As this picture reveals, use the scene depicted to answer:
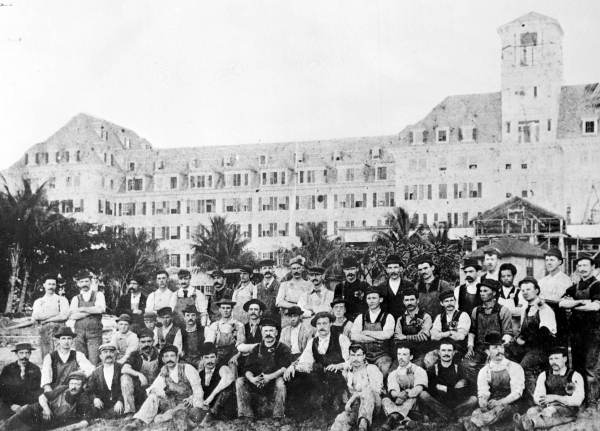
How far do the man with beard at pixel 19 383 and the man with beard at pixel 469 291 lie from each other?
12.1 ft

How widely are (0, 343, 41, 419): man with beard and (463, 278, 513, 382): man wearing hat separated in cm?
371

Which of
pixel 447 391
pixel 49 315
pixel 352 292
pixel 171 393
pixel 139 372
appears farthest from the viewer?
pixel 49 315

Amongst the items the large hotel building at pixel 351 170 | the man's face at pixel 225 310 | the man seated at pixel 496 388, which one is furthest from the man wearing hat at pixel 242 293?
the man seated at pixel 496 388

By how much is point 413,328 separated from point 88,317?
118 inches

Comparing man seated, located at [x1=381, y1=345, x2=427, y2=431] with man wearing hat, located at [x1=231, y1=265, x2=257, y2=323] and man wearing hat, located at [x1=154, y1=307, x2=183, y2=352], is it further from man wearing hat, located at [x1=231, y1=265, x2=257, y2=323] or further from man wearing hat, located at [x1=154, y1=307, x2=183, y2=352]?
man wearing hat, located at [x1=154, y1=307, x2=183, y2=352]

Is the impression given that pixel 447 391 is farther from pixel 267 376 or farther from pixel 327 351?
pixel 267 376

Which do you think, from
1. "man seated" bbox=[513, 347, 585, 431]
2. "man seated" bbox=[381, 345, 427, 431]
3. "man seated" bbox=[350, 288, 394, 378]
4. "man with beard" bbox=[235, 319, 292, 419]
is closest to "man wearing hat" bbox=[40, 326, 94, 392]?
"man with beard" bbox=[235, 319, 292, 419]

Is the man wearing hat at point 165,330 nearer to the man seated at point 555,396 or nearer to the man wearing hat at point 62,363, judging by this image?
the man wearing hat at point 62,363

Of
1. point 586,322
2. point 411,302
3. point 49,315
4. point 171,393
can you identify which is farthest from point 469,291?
point 49,315

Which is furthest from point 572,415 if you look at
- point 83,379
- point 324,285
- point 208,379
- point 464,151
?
point 83,379

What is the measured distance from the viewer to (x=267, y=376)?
6203mm

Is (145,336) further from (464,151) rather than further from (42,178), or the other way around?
(464,151)

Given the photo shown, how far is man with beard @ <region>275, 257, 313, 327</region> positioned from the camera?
6.57 meters

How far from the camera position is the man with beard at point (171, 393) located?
6.38 metres
